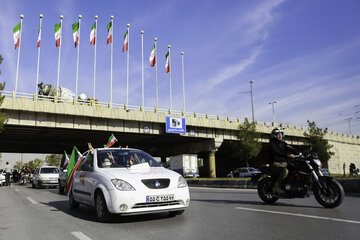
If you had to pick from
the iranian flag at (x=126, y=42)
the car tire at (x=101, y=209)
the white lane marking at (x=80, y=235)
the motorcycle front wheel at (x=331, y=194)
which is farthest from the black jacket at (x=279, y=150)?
the iranian flag at (x=126, y=42)

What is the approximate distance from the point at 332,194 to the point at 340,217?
1.09m

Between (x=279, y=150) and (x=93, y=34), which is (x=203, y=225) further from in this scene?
(x=93, y=34)

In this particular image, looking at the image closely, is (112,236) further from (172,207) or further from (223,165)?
(223,165)

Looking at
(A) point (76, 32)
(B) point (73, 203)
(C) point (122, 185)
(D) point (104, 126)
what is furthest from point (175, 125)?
(C) point (122, 185)

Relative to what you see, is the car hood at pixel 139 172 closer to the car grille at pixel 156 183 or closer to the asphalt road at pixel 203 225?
the car grille at pixel 156 183

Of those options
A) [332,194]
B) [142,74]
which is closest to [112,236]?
[332,194]

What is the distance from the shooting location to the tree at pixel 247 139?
42344 millimetres

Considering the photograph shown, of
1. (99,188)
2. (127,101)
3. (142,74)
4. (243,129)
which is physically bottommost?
(99,188)

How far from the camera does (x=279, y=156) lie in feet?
24.8

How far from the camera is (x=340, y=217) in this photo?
5805 millimetres

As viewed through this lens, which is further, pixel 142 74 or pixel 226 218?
pixel 142 74

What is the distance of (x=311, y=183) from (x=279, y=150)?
100 cm

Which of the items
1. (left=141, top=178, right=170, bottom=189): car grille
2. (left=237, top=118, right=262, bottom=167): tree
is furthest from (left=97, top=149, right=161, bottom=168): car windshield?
(left=237, top=118, right=262, bottom=167): tree

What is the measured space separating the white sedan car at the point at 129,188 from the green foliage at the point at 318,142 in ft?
149
